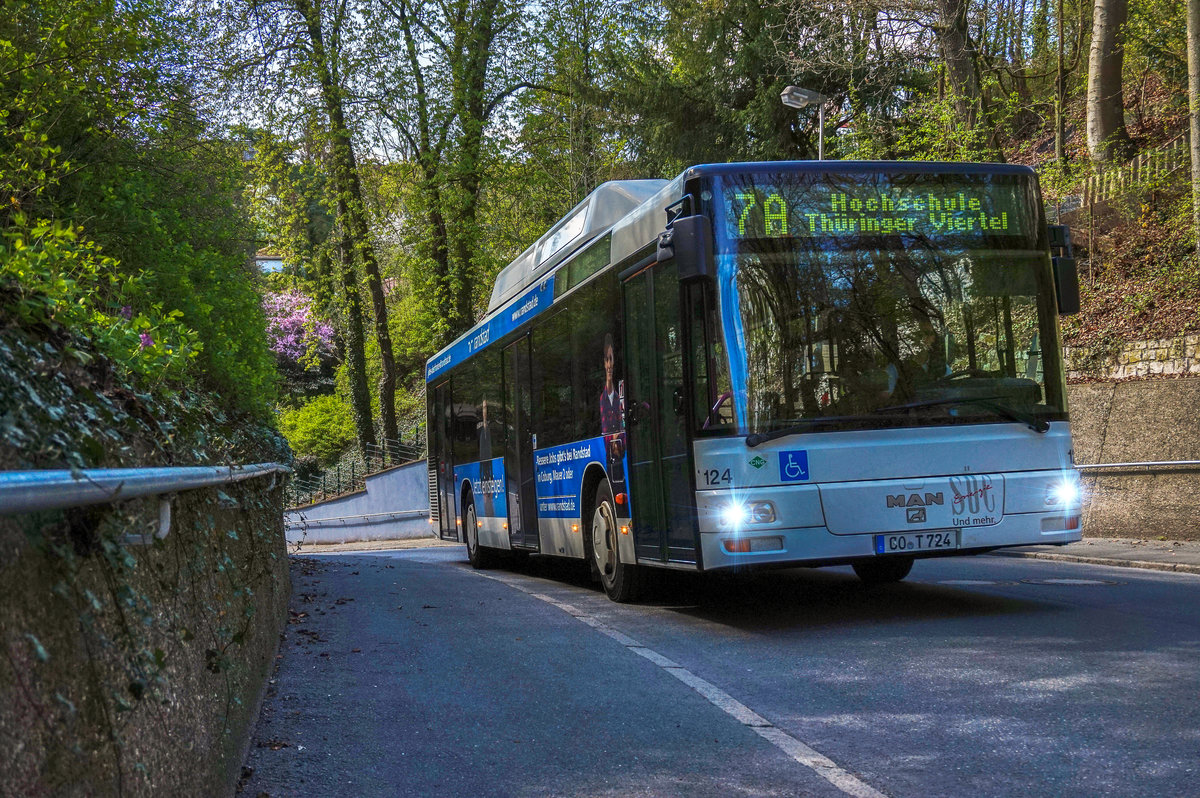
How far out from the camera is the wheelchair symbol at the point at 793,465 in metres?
8.18

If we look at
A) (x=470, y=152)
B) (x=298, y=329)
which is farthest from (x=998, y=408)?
(x=298, y=329)

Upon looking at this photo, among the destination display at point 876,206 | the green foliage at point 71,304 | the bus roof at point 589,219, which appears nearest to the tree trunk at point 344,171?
the bus roof at point 589,219

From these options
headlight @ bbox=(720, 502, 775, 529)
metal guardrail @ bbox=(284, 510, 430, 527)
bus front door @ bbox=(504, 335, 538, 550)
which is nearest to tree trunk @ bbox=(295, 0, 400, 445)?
metal guardrail @ bbox=(284, 510, 430, 527)

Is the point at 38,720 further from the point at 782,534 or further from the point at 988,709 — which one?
the point at 782,534

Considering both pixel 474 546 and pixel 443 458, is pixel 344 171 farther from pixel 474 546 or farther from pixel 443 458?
pixel 474 546

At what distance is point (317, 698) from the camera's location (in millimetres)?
6391

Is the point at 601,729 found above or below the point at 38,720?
below

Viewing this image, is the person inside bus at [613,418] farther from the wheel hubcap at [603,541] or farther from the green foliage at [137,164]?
the green foliage at [137,164]

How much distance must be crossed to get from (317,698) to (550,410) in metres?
6.25

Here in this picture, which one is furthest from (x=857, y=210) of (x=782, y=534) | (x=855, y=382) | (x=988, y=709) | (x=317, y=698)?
(x=317, y=698)

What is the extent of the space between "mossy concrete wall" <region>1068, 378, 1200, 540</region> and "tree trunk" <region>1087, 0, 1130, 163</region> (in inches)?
237

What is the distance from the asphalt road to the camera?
15.1 ft

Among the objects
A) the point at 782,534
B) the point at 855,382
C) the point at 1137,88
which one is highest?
the point at 1137,88

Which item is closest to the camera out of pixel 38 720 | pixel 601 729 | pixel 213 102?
pixel 38 720
